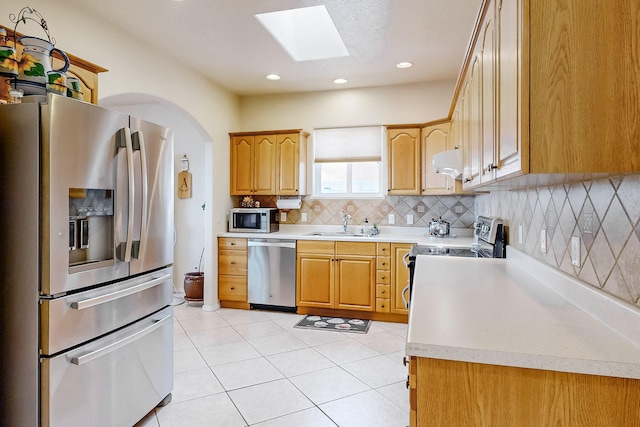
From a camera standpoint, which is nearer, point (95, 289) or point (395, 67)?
point (95, 289)

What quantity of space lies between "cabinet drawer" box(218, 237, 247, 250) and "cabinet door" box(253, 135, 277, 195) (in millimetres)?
668

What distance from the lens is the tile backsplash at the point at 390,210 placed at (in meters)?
4.28

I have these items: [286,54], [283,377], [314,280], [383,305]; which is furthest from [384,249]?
[286,54]

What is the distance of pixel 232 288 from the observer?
14.7 ft

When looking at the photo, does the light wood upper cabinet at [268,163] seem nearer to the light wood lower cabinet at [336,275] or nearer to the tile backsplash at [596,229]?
the light wood lower cabinet at [336,275]

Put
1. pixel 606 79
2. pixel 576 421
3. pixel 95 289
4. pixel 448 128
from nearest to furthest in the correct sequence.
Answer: pixel 576 421 → pixel 606 79 → pixel 95 289 → pixel 448 128

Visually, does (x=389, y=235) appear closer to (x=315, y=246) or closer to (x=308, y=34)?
(x=315, y=246)

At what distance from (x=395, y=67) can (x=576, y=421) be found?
364cm

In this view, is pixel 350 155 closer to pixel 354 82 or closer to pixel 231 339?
pixel 354 82

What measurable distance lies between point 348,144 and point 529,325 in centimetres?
379

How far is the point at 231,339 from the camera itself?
344 centimetres

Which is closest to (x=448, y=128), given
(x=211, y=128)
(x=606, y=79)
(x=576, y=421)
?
(x=211, y=128)

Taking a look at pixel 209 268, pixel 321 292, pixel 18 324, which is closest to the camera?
pixel 18 324

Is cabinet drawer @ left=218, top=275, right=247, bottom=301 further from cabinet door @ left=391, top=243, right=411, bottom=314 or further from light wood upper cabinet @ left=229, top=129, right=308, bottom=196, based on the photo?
cabinet door @ left=391, top=243, right=411, bottom=314
